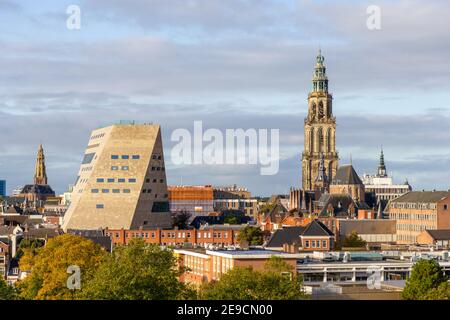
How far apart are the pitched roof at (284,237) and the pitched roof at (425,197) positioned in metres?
38.0

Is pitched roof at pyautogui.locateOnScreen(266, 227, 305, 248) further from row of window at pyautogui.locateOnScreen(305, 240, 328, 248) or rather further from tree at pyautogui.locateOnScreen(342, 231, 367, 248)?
tree at pyautogui.locateOnScreen(342, 231, 367, 248)

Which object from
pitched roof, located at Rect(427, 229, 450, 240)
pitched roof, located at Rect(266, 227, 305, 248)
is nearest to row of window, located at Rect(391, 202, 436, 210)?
pitched roof, located at Rect(427, 229, 450, 240)

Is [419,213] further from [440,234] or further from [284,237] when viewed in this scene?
[284,237]

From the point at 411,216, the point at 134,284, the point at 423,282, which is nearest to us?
the point at 134,284

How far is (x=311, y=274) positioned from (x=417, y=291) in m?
19.1

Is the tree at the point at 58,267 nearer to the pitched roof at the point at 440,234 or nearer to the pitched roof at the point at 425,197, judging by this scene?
the pitched roof at the point at 440,234

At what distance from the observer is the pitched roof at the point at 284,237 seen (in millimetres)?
139025

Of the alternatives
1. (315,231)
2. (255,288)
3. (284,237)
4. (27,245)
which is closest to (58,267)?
(255,288)

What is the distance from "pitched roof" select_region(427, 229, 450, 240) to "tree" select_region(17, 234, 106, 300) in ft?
201

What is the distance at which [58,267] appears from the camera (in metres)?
98.3

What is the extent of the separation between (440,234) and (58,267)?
74.8 metres
